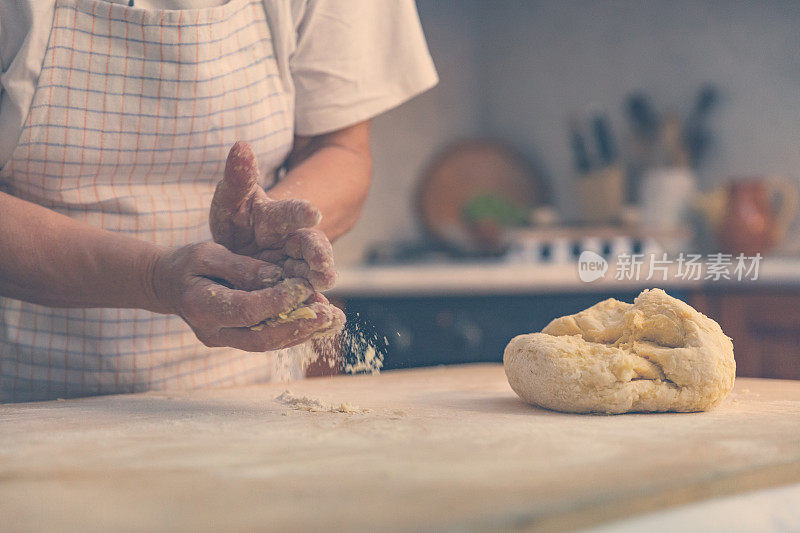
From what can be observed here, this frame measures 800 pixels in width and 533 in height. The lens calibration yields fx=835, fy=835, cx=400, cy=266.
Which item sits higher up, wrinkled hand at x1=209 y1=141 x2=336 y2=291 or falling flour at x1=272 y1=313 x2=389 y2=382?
wrinkled hand at x1=209 y1=141 x2=336 y2=291

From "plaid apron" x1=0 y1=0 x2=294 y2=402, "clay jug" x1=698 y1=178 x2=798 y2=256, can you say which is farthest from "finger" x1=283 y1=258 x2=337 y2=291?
"clay jug" x1=698 y1=178 x2=798 y2=256

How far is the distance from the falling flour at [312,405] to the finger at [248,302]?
4.7 inches

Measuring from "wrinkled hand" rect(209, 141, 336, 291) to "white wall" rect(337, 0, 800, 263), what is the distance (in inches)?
79.8

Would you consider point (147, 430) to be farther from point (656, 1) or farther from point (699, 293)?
point (656, 1)

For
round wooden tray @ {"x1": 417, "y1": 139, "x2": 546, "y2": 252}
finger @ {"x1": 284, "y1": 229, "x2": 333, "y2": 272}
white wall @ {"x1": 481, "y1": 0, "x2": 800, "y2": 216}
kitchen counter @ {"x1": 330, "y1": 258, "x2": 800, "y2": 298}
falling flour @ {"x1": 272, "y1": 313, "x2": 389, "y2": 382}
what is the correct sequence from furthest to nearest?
round wooden tray @ {"x1": 417, "y1": 139, "x2": 546, "y2": 252} → white wall @ {"x1": 481, "y1": 0, "x2": 800, "y2": 216} → kitchen counter @ {"x1": 330, "y1": 258, "x2": 800, "y2": 298} → falling flour @ {"x1": 272, "y1": 313, "x2": 389, "y2": 382} → finger @ {"x1": 284, "y1": 229, "x2": 333, "y2": 272}

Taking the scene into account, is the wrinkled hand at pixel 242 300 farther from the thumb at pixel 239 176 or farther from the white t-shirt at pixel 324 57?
the white t-shirt at pixel 324 57

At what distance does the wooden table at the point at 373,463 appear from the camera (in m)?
0.51

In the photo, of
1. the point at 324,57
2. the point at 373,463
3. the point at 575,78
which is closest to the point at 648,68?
the point at 575,78

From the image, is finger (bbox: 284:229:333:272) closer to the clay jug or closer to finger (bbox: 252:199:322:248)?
finger (bbox: 252:199:322:248)

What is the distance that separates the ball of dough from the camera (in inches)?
34.7

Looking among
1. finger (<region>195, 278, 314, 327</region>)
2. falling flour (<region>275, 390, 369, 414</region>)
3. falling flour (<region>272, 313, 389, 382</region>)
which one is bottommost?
falling flour (<region>275, 390, 369, 414</region>)

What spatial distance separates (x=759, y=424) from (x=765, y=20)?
2251 millimetres

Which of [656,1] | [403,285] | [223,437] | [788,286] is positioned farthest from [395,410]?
[656,1]

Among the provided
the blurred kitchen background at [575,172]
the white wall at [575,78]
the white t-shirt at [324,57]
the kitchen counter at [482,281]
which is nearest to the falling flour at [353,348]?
the white t-shirt at [324,57]
